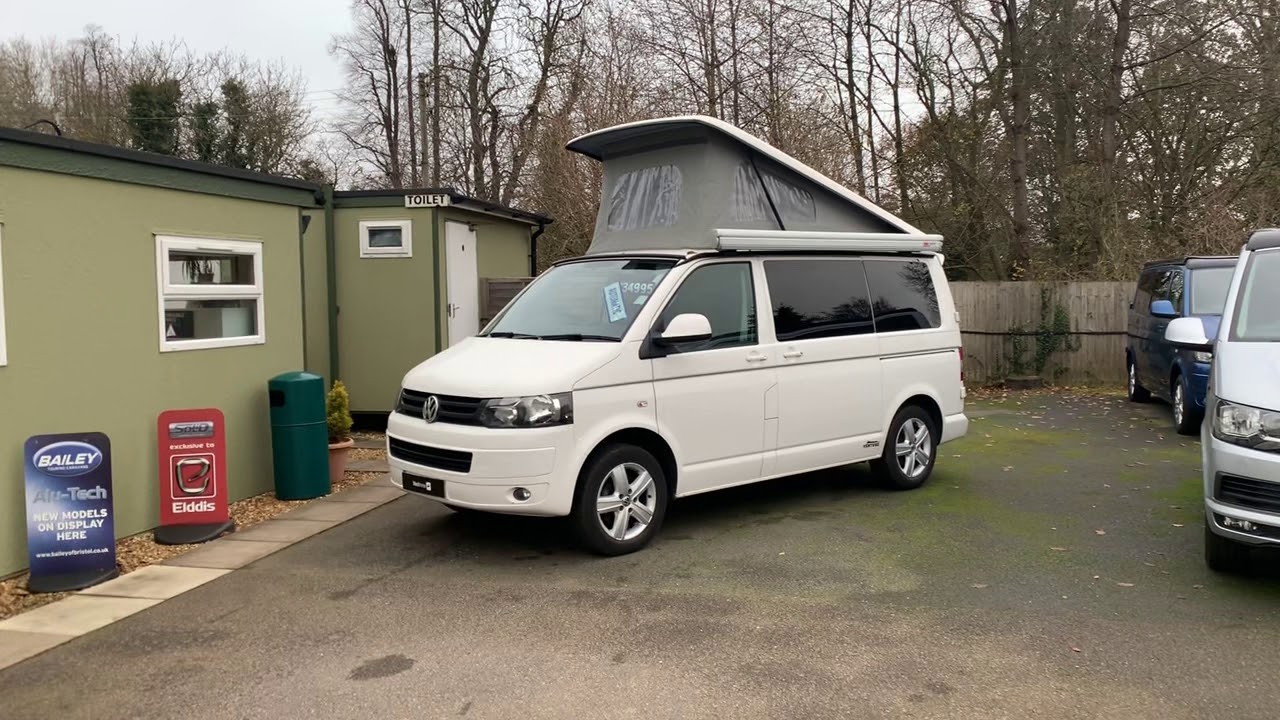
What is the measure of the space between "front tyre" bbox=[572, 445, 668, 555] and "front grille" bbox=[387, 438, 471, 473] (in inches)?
28.6

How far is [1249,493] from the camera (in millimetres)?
4625

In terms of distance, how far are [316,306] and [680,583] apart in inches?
273

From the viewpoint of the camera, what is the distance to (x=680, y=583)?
→ 5324 mm

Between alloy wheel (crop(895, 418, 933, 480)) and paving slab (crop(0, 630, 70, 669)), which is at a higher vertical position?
alloy wheel (crop(895, 418, 933, 480))

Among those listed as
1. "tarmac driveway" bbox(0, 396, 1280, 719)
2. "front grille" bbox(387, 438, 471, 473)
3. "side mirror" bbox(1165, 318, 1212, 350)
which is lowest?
"tarmac driveway" bbox(0, 396, 1280, 719)

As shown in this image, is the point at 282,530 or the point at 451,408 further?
the point at 282,530

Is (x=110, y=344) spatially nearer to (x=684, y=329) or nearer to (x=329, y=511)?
(x=329, y=511)

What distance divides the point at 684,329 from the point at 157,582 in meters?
3.57

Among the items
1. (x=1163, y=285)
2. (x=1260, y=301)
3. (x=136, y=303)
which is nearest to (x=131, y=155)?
(x=136, y=303)

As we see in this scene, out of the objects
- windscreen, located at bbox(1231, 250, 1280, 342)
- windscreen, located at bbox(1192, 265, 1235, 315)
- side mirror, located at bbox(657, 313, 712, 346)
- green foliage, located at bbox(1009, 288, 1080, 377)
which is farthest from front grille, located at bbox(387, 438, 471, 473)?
green foliage, located at bbox(1009, 288, 1080, 377)

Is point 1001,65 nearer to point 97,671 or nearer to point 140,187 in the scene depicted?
point 140,187

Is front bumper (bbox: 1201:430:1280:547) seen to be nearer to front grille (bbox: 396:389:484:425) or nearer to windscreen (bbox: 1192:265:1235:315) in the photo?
front grille (bbox: 396:389:484:425)

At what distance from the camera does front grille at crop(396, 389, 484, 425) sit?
5543 millimetres

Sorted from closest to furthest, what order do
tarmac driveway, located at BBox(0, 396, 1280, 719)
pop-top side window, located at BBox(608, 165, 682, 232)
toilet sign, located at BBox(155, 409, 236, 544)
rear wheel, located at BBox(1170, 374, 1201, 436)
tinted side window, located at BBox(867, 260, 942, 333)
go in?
tarmac driveway, located at BBox(0, 396, 1280, 719) < toilet sign, located at BBox(155, 409, 236, 544) < pop-top side window, located at BBox(608, 165, 682, 232) < tinted side window, located at BBox(867, 260, 942, 333) < rear wheel, located at BBox(1170, 374, 1201, 436)
